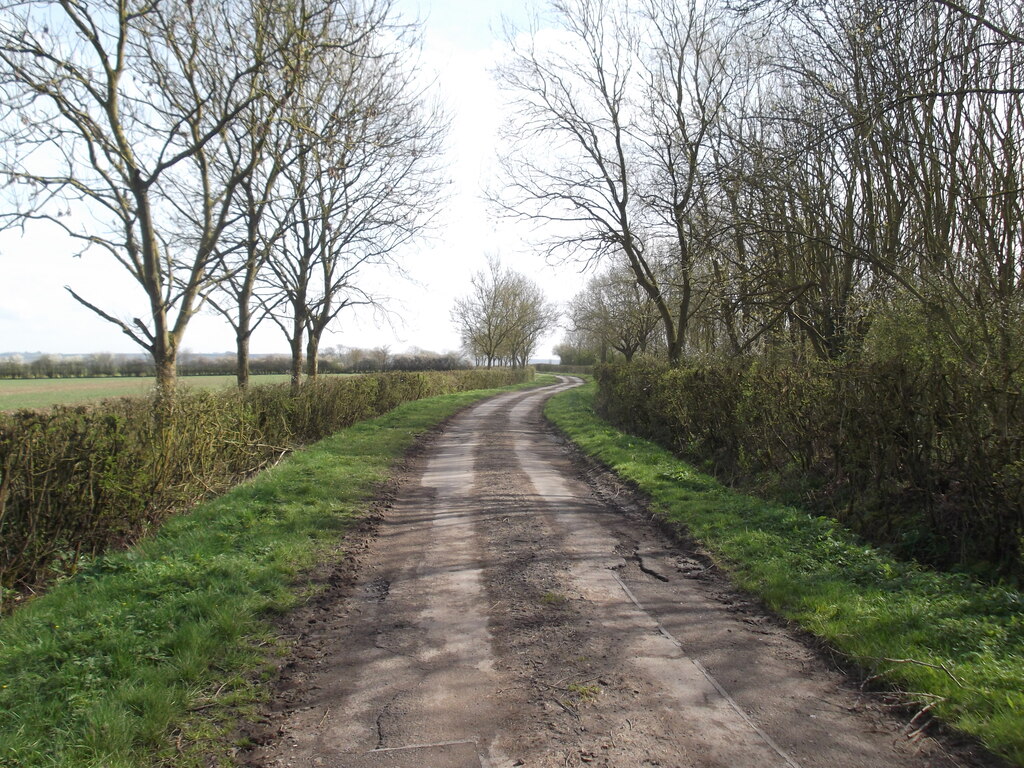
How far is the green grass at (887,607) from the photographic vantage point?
11.1ft

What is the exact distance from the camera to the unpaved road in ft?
9.96

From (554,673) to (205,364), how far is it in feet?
137

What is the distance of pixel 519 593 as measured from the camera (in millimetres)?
5141

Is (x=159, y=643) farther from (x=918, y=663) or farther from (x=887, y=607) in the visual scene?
(x=887, y=607)

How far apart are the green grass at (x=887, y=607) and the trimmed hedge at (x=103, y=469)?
20.3 ft

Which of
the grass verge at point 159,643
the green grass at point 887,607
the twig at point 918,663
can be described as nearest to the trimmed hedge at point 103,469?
the grass verge at point 159,643

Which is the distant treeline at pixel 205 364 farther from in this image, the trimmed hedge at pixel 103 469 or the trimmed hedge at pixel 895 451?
the trimmed hedge at pixel 895 451

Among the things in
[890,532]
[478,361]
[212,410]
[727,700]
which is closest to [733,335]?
[890,532]

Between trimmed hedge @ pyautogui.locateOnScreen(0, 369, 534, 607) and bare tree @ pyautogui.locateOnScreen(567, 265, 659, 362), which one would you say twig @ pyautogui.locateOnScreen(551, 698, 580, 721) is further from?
bare tree @ pyautogui.locateOnScreen(567, 265, 659, 362)

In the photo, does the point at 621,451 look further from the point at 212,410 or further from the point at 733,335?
the point at 212,410

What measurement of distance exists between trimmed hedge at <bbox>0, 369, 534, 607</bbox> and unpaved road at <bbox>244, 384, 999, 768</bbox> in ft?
8.91

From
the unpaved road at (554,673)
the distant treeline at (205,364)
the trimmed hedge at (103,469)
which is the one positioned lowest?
the unpaved road at (554,673)

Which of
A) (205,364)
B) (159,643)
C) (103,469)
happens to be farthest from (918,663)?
(205,364)

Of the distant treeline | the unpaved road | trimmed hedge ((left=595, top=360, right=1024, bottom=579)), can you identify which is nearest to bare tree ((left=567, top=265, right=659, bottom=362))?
the distant treeline
